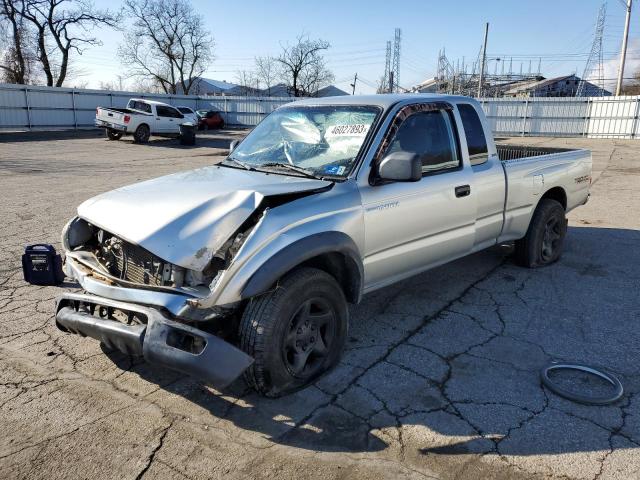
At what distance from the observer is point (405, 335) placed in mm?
4230

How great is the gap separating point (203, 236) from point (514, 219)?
3619mm

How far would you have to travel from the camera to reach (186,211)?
10.3 feet

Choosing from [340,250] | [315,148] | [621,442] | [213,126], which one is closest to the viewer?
[621,442]

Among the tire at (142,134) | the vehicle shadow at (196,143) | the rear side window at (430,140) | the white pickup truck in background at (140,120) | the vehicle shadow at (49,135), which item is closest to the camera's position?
the rear side window at (430,140)

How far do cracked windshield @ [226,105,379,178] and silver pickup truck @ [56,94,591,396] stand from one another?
1 centimetres

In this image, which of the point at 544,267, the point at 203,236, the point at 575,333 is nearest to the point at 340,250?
the point at 203,236

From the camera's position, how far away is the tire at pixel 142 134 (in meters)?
23.5

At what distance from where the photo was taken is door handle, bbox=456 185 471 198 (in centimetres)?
443

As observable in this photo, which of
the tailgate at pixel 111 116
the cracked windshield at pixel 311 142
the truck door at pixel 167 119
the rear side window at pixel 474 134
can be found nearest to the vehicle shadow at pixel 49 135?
the tailgate at pixel 111 116

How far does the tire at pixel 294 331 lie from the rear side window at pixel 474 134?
6.90ft

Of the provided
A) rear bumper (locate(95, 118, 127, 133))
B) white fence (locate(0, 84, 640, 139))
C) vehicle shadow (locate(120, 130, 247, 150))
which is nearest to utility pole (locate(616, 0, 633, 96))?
white fence (locate(0, 84, 640, 139))

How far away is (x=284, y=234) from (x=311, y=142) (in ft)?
4.06

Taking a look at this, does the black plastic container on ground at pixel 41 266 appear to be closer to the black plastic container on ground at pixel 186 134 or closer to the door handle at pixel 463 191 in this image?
the door handle at pixel 463 191

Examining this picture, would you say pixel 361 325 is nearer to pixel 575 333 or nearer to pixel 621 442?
pixel 575 333
